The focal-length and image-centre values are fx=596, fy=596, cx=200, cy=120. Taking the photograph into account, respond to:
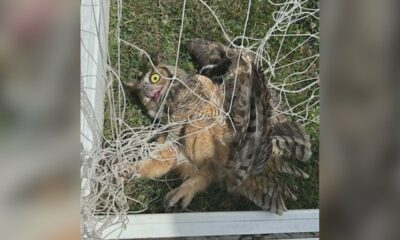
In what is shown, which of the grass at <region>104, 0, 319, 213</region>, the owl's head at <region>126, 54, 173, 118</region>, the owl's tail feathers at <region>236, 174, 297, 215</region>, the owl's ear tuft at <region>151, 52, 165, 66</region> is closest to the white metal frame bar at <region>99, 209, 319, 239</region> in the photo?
the owl's tail feathers at <region>236, 174, 297, 215</region>

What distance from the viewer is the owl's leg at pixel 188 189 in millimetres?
1811

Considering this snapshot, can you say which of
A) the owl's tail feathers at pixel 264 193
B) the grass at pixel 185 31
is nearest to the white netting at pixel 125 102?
the grass at pixel 185 31

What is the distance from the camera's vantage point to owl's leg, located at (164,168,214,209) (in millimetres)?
Result: 1811

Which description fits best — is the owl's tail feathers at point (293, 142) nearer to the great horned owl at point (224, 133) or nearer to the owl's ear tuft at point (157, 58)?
the great horned owl at point (224, 133)

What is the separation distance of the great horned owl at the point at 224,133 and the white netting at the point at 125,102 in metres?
0.05

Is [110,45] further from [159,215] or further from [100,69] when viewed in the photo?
[159,215]

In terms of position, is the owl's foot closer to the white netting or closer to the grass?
the white netting

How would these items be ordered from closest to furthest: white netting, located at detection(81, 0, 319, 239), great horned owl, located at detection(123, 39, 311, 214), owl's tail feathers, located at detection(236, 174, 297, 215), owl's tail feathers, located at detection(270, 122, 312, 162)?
white netting, located at detection(81, 0, 319, 239), great horned owl, located at detection(123, 39, 311, 214), owl's tail feathers, located at detection(236, 174, 297, 215), owl's tail feathers, located at detection(270, 122, 312, 162)

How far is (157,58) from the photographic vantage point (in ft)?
6.86

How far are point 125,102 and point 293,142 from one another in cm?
57
